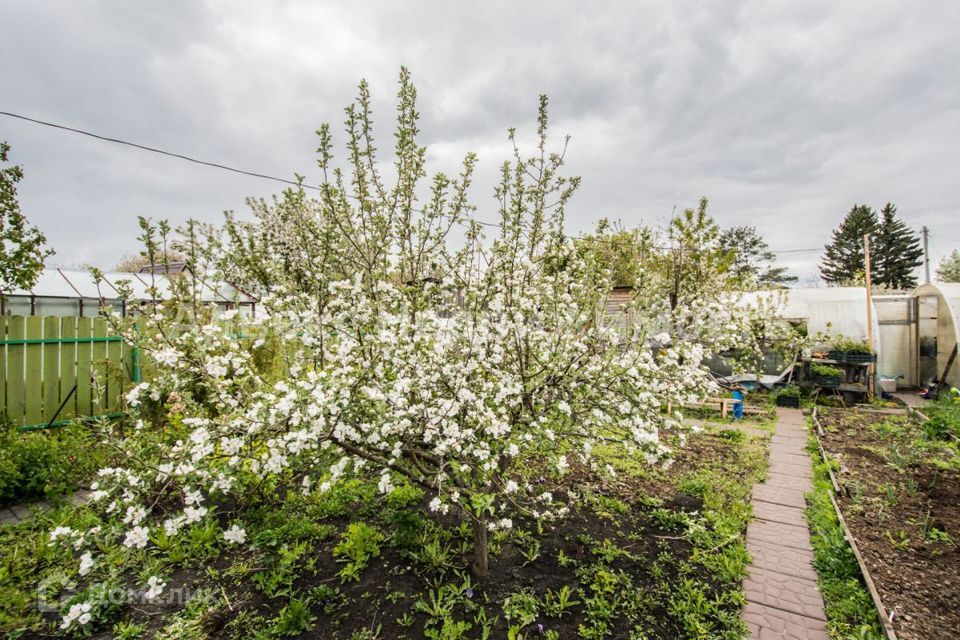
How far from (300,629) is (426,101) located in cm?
407

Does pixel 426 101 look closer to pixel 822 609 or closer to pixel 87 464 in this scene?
pixel 822 609

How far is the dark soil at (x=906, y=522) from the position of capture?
3248 millimetres

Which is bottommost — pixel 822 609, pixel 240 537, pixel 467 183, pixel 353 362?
pixel 822 609

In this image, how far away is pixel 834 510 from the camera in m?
4.78

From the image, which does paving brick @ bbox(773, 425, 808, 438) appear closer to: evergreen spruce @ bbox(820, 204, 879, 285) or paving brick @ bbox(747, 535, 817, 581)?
paving brick @ bbox(747, 535, 817, 581)

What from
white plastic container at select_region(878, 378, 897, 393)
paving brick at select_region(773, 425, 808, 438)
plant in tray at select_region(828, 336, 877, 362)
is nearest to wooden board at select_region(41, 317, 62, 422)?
paving brick at select_region(773, 425, 808, 438)

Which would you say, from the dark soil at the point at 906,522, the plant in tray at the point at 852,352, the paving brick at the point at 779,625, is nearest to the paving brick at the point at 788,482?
the dark soil at the point at 906,522

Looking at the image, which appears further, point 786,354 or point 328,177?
point 786,354

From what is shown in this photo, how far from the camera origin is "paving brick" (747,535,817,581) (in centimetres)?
377

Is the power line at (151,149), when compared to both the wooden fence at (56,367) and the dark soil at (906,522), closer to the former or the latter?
the wooden fence at (56,367)

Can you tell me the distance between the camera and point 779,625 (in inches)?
122

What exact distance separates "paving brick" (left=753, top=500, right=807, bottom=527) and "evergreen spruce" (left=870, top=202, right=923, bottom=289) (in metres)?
48.4

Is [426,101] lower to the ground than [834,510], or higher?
higher

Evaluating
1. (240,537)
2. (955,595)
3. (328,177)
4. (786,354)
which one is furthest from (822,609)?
(786,354)
